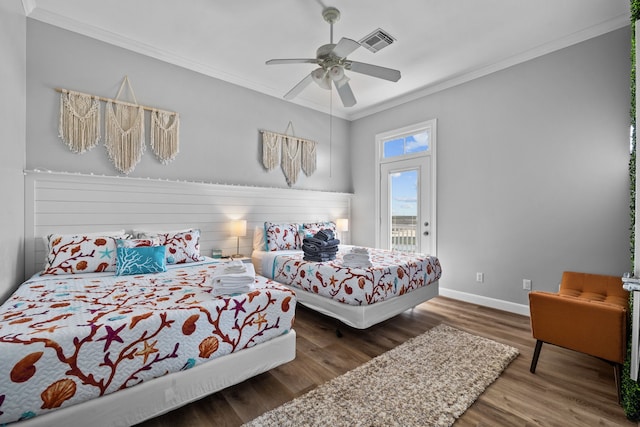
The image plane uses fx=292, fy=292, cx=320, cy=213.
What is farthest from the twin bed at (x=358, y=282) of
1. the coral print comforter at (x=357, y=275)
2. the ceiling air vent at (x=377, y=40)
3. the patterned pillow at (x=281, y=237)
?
the ceiling air vent at (x=377, y=40)

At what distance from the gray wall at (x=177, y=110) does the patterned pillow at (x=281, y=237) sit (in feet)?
2.42

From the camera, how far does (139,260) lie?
8.02 feet

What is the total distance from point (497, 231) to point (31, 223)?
4.79m

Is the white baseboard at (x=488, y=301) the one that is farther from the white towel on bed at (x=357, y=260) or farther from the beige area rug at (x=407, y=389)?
the white towel on bed at (x=357, y=260)

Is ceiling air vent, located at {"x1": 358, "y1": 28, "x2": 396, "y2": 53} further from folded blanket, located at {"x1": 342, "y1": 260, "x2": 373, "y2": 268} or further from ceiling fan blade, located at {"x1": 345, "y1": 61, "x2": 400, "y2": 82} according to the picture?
folded blanket, located at {"x1": 342, "y1": 260, "x2": 373, "y2": 268}

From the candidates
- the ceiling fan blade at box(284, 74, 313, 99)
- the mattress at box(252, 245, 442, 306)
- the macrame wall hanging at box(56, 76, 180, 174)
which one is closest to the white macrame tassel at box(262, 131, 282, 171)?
the macrame wall hanging at box(56, 76, 180, 174)

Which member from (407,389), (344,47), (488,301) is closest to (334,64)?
(344,47)

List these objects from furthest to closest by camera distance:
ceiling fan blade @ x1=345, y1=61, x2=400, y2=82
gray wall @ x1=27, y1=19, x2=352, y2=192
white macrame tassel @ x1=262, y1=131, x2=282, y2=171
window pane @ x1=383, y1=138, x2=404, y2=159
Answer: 1. window pane @ x1=383, y1=138, x2=404, y2=159
2. white macrame tassel @ x1=262, y1=131, x2=282, y2=171
3. gray wall @ x1=27, y1=19, x2=352, y2=192
4. ceiling fan blade @ x1=345, y1=61, x2=400, y2=82

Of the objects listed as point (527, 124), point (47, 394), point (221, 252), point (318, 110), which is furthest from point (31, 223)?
point (527, 124)

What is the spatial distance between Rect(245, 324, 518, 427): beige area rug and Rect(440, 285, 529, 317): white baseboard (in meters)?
1.05

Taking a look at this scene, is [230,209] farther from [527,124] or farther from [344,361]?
[527,124]

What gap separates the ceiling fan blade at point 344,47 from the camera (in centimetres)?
217

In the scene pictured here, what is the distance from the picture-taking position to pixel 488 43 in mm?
3100

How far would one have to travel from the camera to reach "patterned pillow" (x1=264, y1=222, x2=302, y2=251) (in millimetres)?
3797
